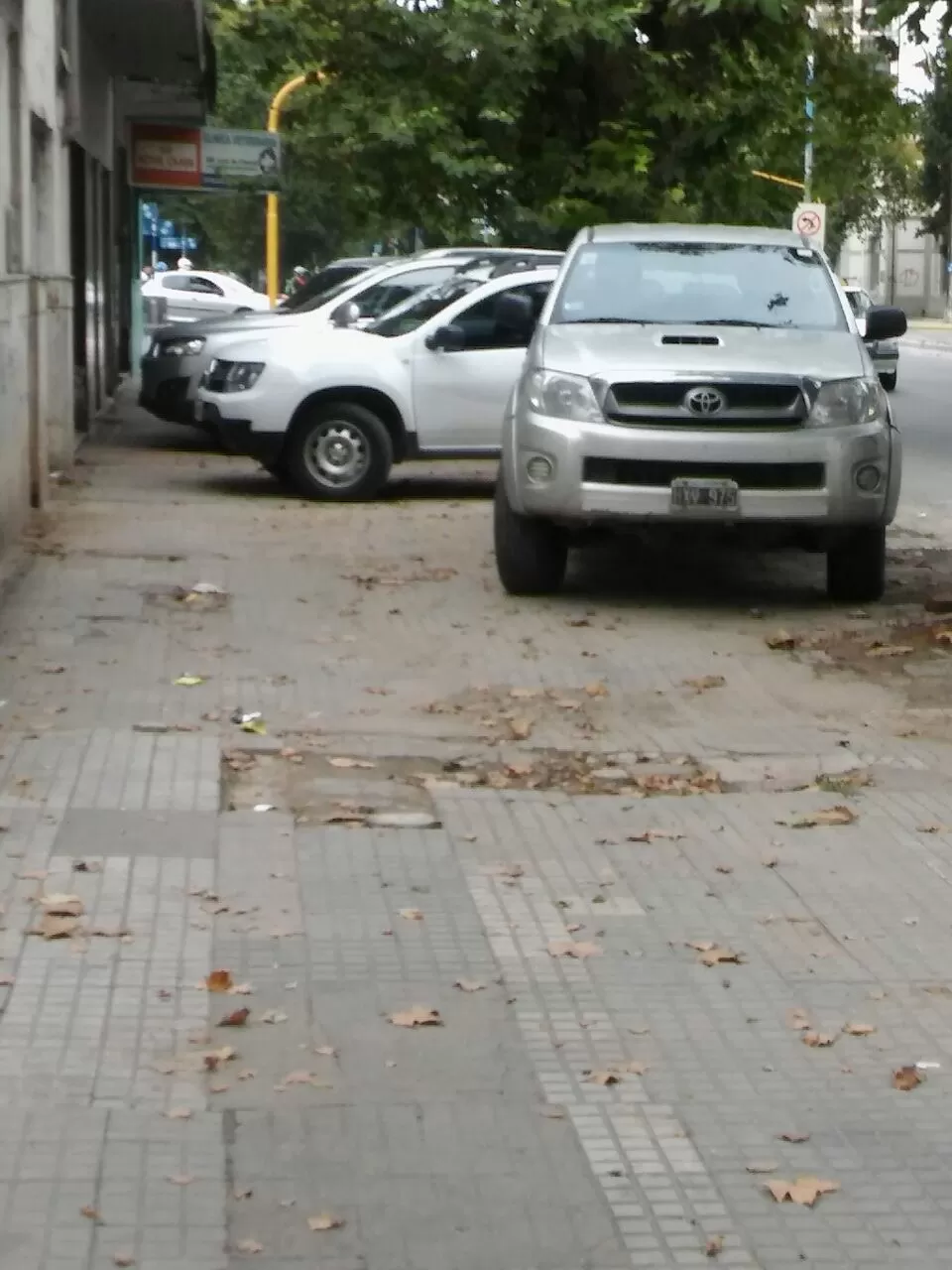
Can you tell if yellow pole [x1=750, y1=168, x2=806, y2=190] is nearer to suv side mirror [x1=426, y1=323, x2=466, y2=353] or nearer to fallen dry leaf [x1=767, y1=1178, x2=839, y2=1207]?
suv side mirror [x1=426, y1=323, x2=466, y2=353]

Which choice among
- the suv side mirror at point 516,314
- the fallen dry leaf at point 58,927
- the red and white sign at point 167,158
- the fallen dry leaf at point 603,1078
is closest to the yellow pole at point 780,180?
the red and white sign at point 167,158

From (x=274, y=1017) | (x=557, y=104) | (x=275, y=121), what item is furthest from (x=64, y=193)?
(x=275, y=121)

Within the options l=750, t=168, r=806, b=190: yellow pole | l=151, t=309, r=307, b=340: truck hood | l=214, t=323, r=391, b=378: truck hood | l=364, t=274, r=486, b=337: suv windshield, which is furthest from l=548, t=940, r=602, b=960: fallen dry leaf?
l=750, t=168, r=806, b=190: yellow pole

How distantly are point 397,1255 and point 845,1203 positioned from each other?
0.90m

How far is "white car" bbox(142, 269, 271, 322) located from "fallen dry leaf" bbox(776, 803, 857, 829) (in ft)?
80.4

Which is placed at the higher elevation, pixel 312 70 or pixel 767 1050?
pixel 312 70

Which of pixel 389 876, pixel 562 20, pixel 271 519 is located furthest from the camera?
pixel 562 20

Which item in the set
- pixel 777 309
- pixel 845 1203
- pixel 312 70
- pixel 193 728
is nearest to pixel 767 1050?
pixel 845 1203

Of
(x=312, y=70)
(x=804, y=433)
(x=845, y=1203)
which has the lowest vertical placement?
(x=845, y=1203)

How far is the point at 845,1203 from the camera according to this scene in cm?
452

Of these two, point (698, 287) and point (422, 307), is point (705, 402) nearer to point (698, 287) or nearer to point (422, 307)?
point (698, 287)

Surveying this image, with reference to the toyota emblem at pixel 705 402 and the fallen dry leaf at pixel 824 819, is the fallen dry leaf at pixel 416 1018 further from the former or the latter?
the toyota emblem at pixel 705 402

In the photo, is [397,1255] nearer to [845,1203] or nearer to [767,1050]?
[845,1203]

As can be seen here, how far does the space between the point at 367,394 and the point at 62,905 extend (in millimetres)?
10711
